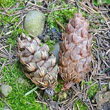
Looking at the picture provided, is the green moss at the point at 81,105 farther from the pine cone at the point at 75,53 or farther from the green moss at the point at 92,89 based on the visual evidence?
the pine cone at the point at 75,53

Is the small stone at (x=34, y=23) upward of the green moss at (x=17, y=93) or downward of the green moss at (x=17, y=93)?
upward

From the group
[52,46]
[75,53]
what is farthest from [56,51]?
[75,53]

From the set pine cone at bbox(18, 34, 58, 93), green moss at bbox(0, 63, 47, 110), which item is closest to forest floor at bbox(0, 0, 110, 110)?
green moss at bbox(0, 63, 47, 110)

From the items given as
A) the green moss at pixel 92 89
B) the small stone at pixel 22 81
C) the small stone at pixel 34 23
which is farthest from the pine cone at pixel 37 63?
the green moss at pixel 92 89

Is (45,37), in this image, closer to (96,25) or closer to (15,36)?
(15,36)

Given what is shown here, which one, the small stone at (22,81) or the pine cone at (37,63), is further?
the small stone at (22,81)

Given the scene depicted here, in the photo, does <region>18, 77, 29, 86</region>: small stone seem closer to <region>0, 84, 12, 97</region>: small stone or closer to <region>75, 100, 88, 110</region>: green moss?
<region>0, 84, 12, 97</region>: small stone

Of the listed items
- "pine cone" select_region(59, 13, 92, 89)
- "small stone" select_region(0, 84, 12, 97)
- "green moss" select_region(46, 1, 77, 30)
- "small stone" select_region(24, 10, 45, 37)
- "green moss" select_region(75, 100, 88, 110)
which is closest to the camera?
"small stone" select_region(0, 84, 12, 97)
